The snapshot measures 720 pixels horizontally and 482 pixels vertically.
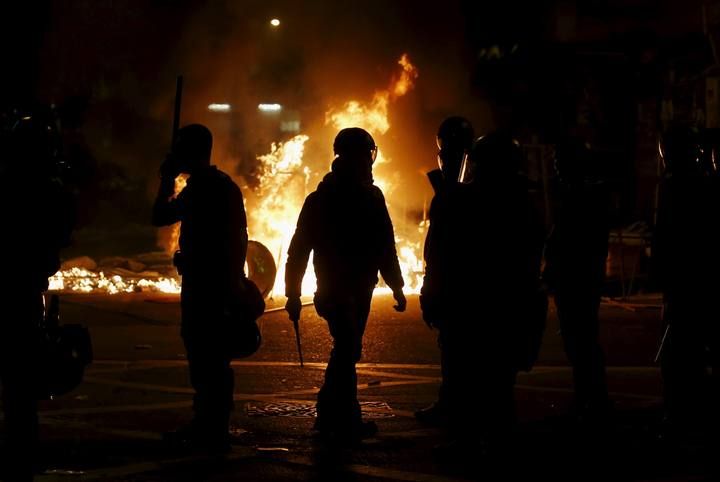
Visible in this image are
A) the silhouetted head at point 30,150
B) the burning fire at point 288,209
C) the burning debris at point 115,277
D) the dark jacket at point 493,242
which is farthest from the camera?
the burning fire at point 288,209

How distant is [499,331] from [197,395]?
190 cm

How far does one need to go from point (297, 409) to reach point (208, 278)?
5.47 feet

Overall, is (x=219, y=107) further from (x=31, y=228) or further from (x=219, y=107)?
(x=31, y=228)

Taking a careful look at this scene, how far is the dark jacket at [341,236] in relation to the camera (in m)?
7.65

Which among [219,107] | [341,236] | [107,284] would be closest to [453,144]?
[341,236]

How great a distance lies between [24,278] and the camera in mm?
6070

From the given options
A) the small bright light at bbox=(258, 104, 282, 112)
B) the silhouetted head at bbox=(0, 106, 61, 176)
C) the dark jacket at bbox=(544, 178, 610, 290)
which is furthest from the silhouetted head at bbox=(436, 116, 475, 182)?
the small bright light at bbox=(258, 104, 282, 112)

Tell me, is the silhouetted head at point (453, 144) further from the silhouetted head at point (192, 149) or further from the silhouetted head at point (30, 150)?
the silhouetted head at point (30, 150)

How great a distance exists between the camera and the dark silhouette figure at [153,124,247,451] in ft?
23.5

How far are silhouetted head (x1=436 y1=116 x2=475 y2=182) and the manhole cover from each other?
174 centimetres

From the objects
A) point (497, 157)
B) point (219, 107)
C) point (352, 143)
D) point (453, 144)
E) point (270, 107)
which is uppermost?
point (270, 107)

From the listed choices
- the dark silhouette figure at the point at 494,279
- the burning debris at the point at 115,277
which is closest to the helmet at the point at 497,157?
the dark silhouette figure at the point at 494,279

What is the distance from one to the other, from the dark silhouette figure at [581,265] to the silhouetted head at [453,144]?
816 millimetres

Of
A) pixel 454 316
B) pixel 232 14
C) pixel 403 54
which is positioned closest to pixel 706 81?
pixel 403 54
